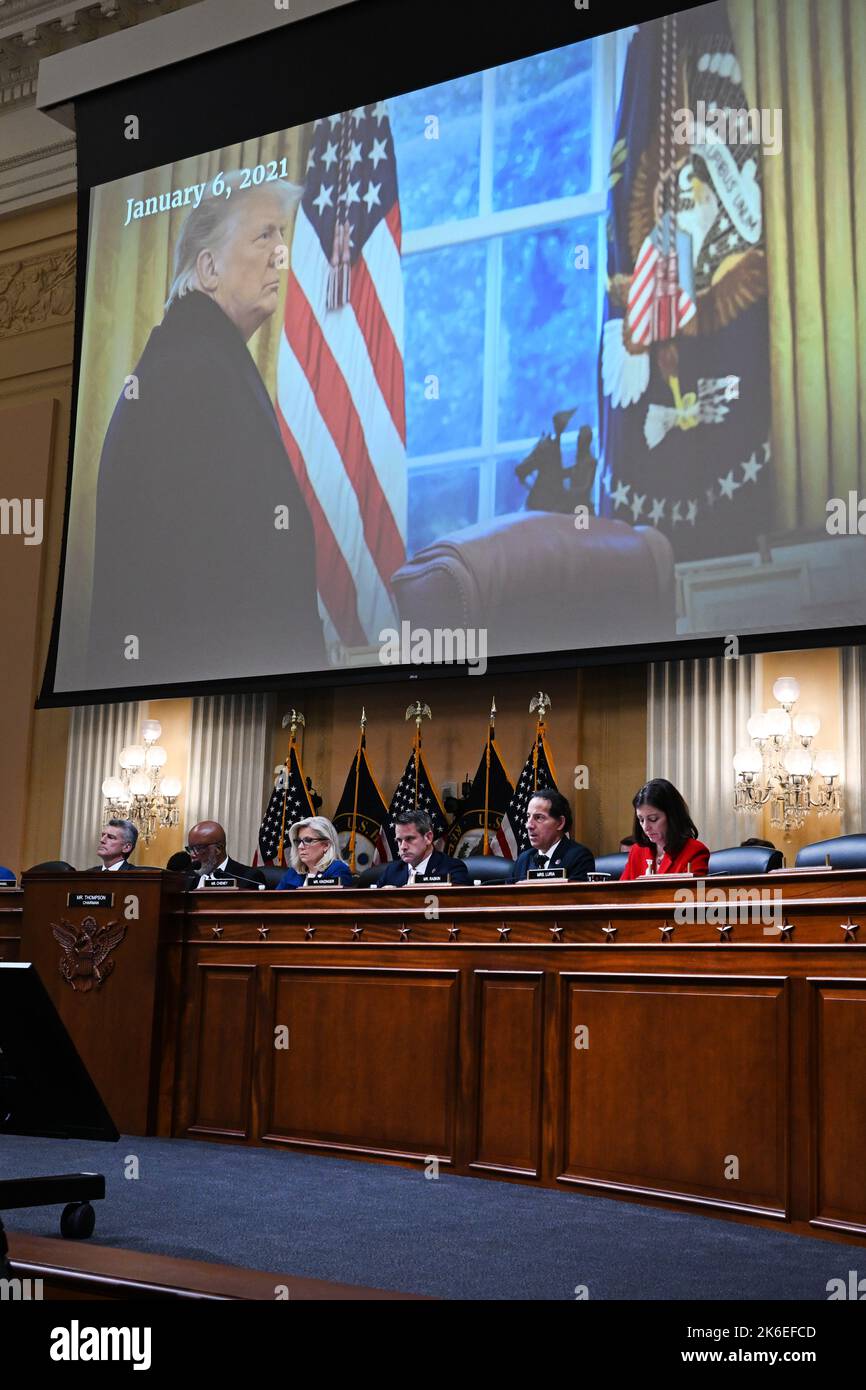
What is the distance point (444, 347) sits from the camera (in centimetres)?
782

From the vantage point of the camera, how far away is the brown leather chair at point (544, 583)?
22.5 feet

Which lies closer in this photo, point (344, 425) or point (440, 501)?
point (440, 501)

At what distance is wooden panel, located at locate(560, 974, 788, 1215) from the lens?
13.1 ft

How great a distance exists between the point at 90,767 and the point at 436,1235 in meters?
6.98

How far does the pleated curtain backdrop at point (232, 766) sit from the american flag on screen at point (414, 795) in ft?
3.72

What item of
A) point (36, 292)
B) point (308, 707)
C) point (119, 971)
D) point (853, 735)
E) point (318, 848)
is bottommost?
point (119, 971)

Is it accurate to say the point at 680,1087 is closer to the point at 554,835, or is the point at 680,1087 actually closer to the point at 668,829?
the point at 668,829

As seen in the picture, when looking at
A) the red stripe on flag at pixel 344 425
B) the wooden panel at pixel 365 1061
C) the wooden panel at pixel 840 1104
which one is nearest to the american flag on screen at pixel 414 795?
the red stripe on flag at pixel 344 425

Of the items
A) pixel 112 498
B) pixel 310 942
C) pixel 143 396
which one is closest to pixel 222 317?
pixel 143 396

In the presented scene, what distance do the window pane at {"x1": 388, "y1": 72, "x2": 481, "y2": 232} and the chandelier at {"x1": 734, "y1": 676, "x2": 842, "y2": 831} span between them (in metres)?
3.11

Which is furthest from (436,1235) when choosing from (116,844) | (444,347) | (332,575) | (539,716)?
(444,347)

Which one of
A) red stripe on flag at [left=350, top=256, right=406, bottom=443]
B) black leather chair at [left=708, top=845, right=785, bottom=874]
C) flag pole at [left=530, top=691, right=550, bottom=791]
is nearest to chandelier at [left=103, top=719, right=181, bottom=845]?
flag pole at [left=530, top=691, right=550, bottom=791]
